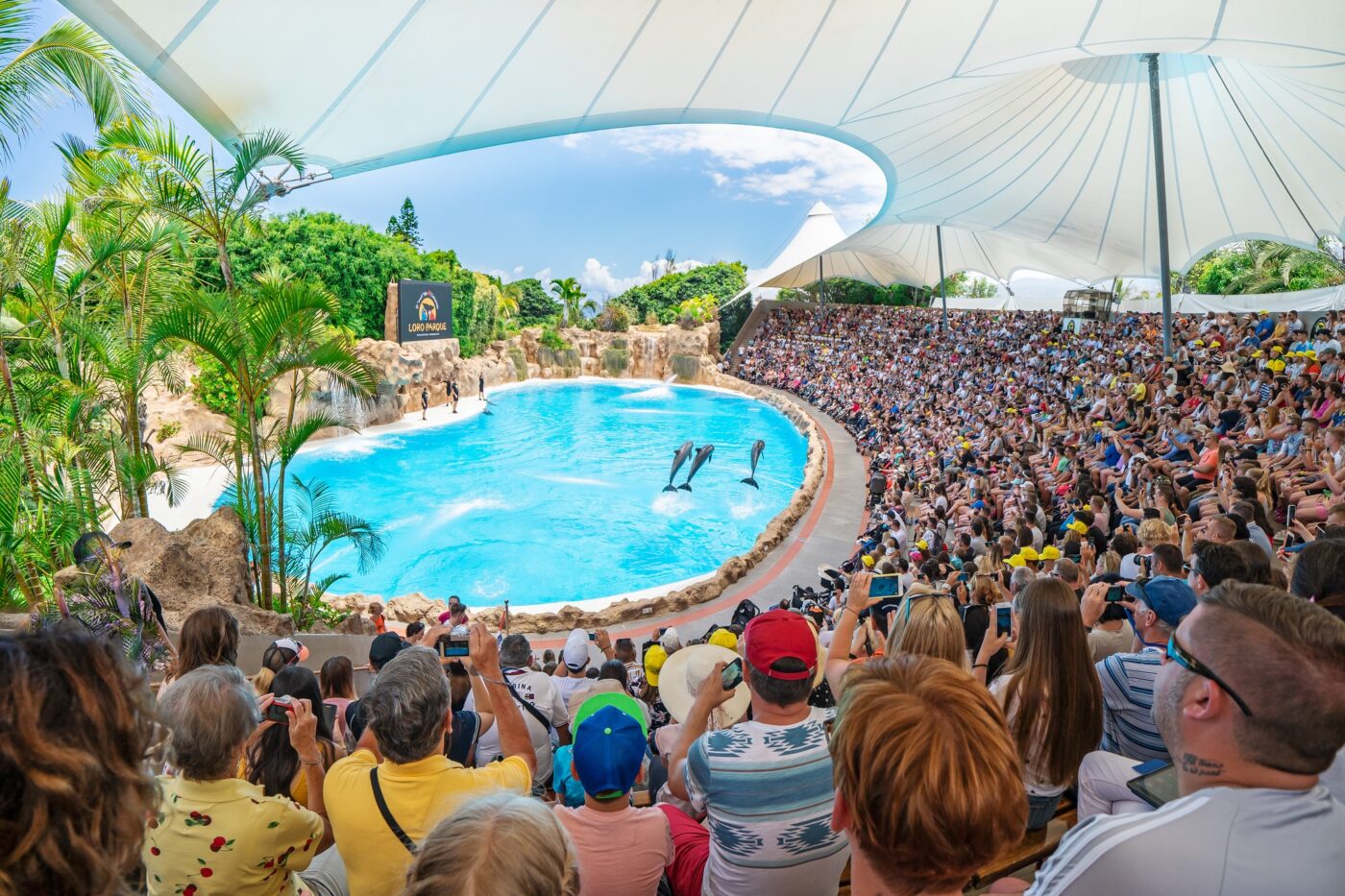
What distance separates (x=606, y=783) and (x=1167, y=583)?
6.43 feet

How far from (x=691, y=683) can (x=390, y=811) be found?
1164 millimetres

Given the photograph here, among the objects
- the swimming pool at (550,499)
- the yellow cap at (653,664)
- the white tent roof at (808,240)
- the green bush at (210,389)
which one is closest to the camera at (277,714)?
the yellow cap at (653,664)

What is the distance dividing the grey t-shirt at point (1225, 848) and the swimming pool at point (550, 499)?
1000 centimetres

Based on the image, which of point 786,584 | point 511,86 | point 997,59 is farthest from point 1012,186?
point 511,86

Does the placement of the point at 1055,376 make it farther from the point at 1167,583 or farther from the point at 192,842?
the point at 192,842

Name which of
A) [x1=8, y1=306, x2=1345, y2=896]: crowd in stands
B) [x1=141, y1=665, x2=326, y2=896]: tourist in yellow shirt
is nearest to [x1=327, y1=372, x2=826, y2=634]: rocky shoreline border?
[x1=8, y1=306, x2=1345, y2=896]: crowd in stands

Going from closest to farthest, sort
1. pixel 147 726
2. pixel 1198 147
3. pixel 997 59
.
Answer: pixel 147 726, pixel 997 59, pixel 1198 147

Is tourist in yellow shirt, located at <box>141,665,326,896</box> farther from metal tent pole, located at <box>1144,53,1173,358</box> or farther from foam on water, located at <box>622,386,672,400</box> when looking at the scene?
foam on water, located at <box>622,386,672,400</box>

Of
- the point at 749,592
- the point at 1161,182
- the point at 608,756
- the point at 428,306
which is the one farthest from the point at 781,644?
the point at 428,306

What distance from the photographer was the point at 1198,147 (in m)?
10.9

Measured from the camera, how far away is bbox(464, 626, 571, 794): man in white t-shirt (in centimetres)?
255

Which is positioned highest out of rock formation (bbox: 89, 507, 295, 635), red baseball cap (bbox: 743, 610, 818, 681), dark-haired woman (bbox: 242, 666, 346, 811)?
red baseball cap (bbox: 743, 610, 818, 681)

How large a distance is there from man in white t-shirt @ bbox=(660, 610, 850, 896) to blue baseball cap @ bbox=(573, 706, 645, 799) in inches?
6.0

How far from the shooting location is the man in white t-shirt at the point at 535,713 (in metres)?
2.55
